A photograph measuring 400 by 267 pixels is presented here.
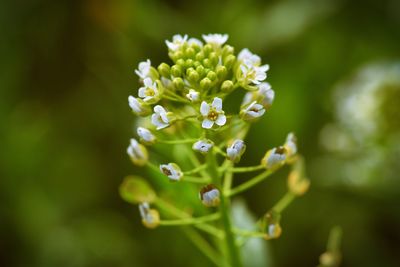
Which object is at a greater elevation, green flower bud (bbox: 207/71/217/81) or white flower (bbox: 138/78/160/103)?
green flower bud (bbox: 207/71/217/81)

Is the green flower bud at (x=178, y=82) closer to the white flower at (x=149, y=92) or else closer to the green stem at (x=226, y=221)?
the white flower at (x=149, y=92)

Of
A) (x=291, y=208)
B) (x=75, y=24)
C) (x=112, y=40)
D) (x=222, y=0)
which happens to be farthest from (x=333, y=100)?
(x=75, y=24)

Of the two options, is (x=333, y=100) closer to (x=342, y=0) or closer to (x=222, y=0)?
(x=342, y=0)

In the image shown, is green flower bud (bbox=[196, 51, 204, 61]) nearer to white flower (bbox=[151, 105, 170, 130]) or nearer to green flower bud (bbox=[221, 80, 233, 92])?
green flower bud (bbox=[221, 80, 233, 92])

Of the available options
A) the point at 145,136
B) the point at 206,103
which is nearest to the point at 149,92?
the point at 145,136

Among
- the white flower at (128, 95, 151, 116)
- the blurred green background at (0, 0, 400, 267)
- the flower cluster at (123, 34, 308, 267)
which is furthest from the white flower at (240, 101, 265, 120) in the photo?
the blurred green background at (0, 0, 400, 267)

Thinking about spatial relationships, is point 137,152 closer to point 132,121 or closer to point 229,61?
point 229,61

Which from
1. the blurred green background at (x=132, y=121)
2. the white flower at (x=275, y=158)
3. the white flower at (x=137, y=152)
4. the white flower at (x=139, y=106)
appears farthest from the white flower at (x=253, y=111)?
the blurred green background at (x=132, y=121)
